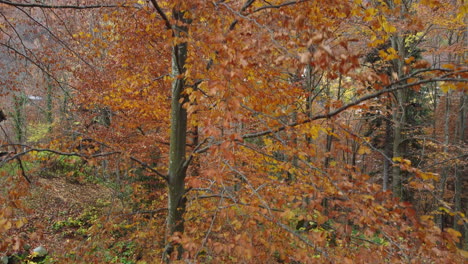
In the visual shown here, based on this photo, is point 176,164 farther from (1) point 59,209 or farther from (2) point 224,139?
(1) point 59,209

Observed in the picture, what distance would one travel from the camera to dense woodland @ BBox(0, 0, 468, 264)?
2.38m

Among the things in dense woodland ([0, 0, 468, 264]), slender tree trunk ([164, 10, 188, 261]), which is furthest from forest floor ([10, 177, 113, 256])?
slender tree trunk ([164, 10, 188, 261])

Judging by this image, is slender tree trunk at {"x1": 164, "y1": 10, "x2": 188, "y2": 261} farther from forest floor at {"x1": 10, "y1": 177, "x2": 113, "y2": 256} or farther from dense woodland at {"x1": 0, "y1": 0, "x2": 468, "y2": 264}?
forest floor at {"x1": 10, "y1": 177, "x2": 113, "y2": 256}

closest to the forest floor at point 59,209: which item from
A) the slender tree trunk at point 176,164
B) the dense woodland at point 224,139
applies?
the dense woodland at point 224,139

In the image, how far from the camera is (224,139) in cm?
258

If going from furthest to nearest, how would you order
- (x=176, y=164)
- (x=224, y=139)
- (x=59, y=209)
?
(x=59, y=209) → (x=176, y=164) → (x=224, y=139)

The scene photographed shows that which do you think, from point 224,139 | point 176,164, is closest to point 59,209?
point 176,164

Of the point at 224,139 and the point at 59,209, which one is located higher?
the point at 224,139

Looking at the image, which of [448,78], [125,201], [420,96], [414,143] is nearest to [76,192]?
[125,201]

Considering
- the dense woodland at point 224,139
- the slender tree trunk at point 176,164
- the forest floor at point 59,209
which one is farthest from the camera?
the forest floor at point 59,209

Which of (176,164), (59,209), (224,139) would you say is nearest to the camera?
(224,139)

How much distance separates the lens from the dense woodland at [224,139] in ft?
7.82

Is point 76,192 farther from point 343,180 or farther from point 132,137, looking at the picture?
point 343,180

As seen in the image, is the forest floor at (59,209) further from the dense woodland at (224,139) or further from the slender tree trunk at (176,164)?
the slender tree trunk at (176,164)
